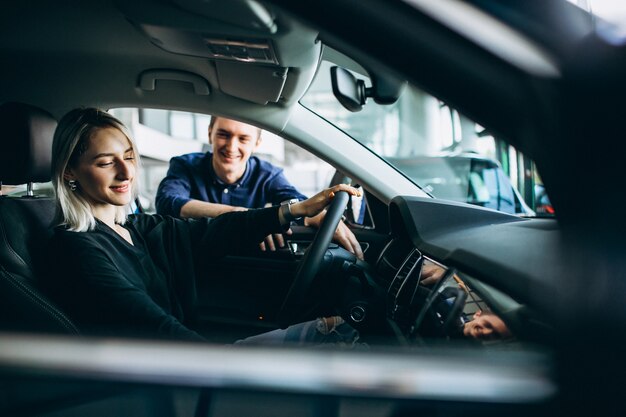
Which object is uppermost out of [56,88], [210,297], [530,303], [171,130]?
[171,130]

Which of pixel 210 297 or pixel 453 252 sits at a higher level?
pixel 453 252

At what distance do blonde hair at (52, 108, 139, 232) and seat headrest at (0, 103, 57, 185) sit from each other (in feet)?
0.16

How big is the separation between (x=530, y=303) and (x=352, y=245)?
1.49 metres

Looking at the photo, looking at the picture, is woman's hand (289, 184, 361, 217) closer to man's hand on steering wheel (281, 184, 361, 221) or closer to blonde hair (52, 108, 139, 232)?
man's hand on steering wheel (281, 184, 361, 221)

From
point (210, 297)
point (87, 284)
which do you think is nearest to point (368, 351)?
point (87, 284)

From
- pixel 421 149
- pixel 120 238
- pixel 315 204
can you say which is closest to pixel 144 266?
pixel 120 238

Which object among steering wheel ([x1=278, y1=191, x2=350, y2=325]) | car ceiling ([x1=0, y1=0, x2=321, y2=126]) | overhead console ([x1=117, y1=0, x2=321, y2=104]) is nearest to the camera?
overhead console ([x1=117, y1=0, x2=321, y2=104])

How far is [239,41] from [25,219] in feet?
2.84

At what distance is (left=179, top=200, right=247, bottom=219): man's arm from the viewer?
242 centimetres

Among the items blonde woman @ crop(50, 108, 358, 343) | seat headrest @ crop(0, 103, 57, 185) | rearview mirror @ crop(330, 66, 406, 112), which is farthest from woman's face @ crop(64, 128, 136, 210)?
rearview mirror @ crop(330, 66, 406, 112)

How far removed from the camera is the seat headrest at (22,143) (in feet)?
5.21

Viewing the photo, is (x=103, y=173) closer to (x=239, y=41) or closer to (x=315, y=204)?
(x=239, y=41)

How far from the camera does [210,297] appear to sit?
91.2 inches

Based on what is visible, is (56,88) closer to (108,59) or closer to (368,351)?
(108,59)
